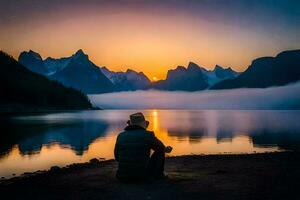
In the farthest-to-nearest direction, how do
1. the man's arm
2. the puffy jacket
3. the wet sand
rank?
the man's arm, the puffy jacket, the wet sand

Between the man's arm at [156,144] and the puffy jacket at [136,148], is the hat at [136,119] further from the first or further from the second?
the man's arm at [156,144]

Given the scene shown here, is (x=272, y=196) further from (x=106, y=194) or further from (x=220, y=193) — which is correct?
(x=106, y=194)

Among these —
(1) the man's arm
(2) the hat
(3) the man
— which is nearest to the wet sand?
(3) the man

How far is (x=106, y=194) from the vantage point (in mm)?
12289

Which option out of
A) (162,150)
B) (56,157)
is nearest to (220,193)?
(162,150)

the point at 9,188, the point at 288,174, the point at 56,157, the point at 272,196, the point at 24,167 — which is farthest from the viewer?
the point at 56,157

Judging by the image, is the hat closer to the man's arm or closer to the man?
the man

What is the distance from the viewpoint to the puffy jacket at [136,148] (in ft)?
41.3

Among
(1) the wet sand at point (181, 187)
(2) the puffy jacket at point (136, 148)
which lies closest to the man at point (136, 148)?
(2) the puffy jacket at point (136, 148)

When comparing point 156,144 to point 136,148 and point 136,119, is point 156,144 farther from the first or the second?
point 136,119

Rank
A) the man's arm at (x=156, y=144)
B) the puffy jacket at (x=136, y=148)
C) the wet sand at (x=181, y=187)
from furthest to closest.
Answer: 1. the man's arm at (x=156, y=144)
2. the puffy jacket at (x=136, y=148)
3. the wet sand at (x=181, y=187)

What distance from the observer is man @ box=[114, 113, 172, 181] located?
1260 cm

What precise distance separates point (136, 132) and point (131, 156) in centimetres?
83

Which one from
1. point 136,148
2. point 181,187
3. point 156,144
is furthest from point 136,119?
point 181,187
